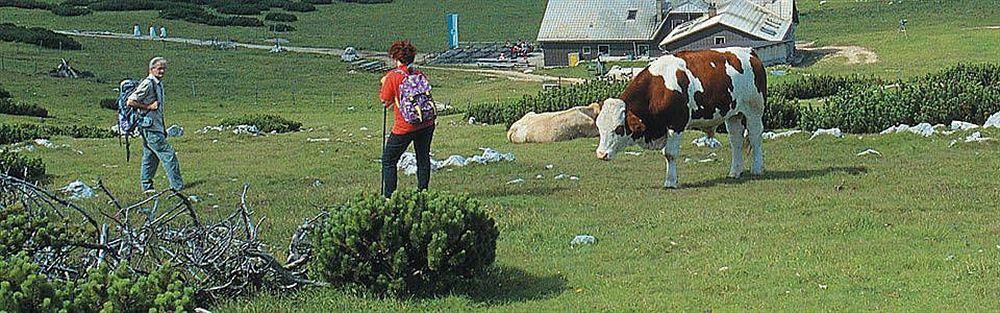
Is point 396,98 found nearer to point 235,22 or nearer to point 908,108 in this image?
point 908,108

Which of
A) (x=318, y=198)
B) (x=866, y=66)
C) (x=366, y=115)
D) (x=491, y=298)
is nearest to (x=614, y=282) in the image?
(x=491, y=298)

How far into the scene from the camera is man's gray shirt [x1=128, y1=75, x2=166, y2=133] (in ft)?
60.5

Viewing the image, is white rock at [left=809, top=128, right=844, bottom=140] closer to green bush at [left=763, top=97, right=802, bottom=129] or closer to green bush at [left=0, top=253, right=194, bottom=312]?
green bush at [left=763, top=97, right=802, bottom=129]

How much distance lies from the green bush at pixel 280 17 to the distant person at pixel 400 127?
87649 mm

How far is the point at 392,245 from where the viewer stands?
10219mm

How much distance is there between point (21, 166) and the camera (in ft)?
68.8

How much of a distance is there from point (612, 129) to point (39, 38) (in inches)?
2203

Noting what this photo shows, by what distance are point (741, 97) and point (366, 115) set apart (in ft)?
81.1

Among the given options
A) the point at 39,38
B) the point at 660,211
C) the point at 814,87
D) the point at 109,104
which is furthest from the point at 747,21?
the point at 660,211

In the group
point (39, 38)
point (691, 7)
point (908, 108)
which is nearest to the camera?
point (908, 108)

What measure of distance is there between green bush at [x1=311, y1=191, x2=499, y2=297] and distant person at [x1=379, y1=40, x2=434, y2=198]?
485 centimetres

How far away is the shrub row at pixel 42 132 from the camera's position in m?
29.9

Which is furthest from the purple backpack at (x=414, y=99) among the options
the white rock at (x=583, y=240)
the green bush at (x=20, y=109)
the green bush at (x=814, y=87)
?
the green bush at (x=20, y=109)

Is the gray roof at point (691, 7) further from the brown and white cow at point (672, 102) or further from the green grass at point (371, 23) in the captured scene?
the brown and white cow at point (672, 102)
